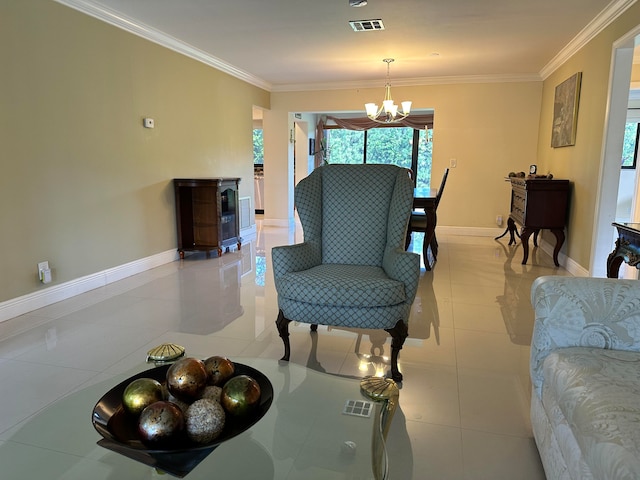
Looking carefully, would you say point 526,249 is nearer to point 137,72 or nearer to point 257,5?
point 257,5

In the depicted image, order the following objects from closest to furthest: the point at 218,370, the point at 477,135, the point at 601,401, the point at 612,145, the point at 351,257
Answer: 1. the point at 601,401
2. the point at 218,370
3. the point at 351,257
4. the point at 612,145
5. the point at 477,135

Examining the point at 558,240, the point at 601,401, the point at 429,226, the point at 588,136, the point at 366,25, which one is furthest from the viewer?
the point at 558,240

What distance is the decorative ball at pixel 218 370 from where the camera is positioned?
3.92ft

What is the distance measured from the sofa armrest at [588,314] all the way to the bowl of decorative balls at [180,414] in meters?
0.96

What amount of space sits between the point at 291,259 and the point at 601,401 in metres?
1.61

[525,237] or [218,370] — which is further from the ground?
[218,370]

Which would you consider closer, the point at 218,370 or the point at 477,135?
the point at 218,370

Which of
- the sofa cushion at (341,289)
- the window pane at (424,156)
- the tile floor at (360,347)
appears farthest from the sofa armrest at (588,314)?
the window pane at (424,156)

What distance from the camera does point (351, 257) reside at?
8.73ft

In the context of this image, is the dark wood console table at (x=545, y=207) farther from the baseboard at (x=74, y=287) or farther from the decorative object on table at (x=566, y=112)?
the baseboard at (x=74, y=287)

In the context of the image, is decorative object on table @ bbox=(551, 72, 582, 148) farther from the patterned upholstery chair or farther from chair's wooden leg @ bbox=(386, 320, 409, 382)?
chair's wooden leg @ bbox=(386, 320, 409, 382)

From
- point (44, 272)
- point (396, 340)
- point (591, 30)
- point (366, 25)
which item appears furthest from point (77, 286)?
point (591, 30)

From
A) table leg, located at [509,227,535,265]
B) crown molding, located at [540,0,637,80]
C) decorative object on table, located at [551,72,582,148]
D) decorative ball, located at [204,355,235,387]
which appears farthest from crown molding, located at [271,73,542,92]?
decorative ball, located at [204,355,235,387]

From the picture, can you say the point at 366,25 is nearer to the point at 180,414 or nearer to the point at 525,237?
the point at 525,237
